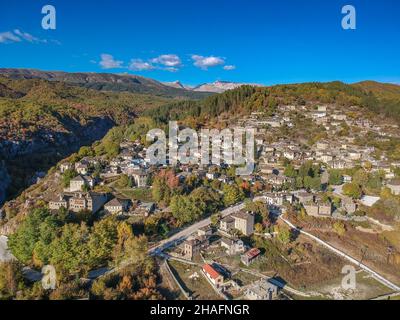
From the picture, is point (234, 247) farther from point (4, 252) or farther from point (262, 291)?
point (4, 252)

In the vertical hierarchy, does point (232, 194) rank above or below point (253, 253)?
above

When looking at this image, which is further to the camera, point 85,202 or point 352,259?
point 85,202

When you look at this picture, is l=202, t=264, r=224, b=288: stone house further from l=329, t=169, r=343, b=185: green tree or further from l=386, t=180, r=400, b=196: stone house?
l=386, t=180, r=400, b=196: stone house

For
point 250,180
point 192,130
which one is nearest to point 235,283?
point 250,180

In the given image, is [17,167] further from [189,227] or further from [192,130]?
[189,227]

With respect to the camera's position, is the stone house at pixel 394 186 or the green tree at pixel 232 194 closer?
the green tree at pixel 232 194

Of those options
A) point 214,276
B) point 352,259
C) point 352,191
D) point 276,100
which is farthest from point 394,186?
point 276,100

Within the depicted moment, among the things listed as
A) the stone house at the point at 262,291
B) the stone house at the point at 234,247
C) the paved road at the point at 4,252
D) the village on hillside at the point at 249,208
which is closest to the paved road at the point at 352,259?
the village on hillside at the point at 249,208

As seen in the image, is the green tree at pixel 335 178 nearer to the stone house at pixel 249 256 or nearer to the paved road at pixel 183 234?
the paved road at pixel 183 234
